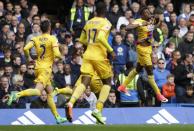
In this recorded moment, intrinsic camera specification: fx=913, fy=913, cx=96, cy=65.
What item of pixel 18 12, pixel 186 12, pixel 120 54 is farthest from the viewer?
pixel 186 12

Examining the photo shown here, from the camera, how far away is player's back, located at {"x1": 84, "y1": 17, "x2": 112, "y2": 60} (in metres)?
19.7

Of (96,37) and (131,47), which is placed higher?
(96,37)

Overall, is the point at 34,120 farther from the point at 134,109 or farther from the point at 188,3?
the point at 188,3

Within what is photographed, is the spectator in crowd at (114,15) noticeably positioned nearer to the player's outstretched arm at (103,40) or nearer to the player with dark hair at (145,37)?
the player with dark hair at (145,37)

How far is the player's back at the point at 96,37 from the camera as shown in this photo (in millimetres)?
19734

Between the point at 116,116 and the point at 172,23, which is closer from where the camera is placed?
the point at 116,116

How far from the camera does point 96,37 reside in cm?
1972

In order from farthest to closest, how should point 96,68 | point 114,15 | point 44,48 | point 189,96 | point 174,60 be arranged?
point 114,15, point 174,60, point 189,96, point 44,48, point 96,68

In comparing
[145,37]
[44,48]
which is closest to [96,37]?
[44,48]

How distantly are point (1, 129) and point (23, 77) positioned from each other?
7.17 meters

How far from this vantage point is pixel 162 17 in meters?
28.0

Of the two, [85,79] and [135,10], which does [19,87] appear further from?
[135,10]

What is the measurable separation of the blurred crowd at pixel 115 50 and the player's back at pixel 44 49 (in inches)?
80.1

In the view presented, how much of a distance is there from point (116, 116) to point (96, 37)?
3.50 meters
